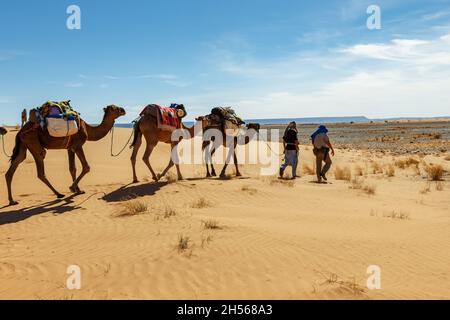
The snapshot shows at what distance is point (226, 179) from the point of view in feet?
47.8

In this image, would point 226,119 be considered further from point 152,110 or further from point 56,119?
point 56,119

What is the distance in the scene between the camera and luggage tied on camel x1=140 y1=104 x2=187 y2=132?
42.3ft

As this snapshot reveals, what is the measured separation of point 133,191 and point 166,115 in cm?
278

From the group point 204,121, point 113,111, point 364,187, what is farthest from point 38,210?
point 364,187

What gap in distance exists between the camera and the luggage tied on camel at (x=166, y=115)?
12.9 metres

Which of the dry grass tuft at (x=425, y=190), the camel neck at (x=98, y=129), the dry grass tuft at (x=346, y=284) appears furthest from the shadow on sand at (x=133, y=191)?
the dry grass tuft at (x=425, y=190)

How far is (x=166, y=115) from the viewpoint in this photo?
13156 millimetres

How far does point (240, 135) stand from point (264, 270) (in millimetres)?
10139

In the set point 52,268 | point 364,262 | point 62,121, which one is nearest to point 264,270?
point 364,262

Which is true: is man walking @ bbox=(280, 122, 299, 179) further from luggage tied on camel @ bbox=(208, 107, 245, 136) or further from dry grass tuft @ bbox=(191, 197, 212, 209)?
dry grass tuft @ bbox=(191, 197, 212, 209)

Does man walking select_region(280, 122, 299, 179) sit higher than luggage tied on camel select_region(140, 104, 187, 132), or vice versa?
luggage tied on camel select_region(140, 104, 187, 132)

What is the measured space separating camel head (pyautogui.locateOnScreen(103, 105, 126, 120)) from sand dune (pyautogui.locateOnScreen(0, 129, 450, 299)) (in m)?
2.21

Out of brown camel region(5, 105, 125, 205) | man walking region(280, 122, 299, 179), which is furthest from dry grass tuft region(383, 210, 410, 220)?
brown camel region(5, 105, 125, 205)
